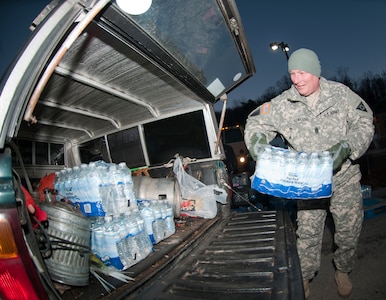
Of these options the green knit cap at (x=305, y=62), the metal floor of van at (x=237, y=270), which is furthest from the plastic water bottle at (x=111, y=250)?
the green knit cap at (x=305, y=62)

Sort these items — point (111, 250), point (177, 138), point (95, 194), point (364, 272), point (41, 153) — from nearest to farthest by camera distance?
point (111, 250)
point (95, 194)
point (364, 272)
point (177, 138)
point (41, 153)

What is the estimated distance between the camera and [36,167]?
13.8 ft

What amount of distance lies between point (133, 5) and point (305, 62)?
5.84ft

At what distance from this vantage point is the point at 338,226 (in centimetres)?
298

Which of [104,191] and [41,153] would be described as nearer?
[104,191]

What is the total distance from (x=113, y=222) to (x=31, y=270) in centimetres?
126

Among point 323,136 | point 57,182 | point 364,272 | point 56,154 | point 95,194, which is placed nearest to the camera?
point 323,136

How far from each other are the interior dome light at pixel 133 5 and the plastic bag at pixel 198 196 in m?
2.59

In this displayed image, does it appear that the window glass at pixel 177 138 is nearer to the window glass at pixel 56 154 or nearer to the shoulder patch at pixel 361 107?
the window glass at pixel 56 154

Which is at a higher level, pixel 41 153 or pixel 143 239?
pixel 41 153

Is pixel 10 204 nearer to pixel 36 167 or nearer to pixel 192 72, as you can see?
pixel 192 72

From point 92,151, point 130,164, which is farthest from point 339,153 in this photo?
point 92,151

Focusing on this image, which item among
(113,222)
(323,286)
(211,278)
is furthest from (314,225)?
(113,222)

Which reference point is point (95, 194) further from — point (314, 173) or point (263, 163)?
point (314, 173)
